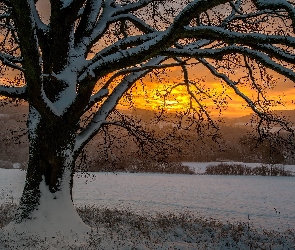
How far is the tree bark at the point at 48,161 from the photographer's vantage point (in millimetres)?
7094

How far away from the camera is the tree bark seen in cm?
709

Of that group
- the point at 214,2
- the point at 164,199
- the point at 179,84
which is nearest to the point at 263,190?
the point at 164,199

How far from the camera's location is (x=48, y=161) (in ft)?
23.5

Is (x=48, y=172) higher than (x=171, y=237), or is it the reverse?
(x=48, y=172)

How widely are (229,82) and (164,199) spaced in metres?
11.4

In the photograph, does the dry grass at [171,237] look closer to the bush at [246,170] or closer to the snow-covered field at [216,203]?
the snow-covered field at [216,203]

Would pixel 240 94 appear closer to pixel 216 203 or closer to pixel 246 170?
pixel 216 203

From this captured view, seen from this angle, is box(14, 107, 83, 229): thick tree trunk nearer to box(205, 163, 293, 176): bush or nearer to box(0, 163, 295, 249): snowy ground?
box(0, 163, 295, 249): snowy ground

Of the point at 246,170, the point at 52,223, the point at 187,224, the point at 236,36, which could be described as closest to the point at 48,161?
the point at 52,223

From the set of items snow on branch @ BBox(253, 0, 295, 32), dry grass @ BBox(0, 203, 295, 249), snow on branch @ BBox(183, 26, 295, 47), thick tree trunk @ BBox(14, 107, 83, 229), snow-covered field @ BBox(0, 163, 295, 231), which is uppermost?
snow on branch @ BBox(253, 0, 295, 32)

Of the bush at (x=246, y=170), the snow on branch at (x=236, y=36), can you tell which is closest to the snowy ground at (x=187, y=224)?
the snow on branch at (x=236, y=36)

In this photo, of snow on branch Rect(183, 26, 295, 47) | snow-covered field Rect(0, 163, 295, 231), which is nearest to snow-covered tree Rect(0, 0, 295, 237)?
snow on branch Rect(183, 26, 295, 47)

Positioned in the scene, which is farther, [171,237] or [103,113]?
[103,113]

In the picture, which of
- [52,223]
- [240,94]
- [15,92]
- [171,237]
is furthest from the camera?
[240,94]
